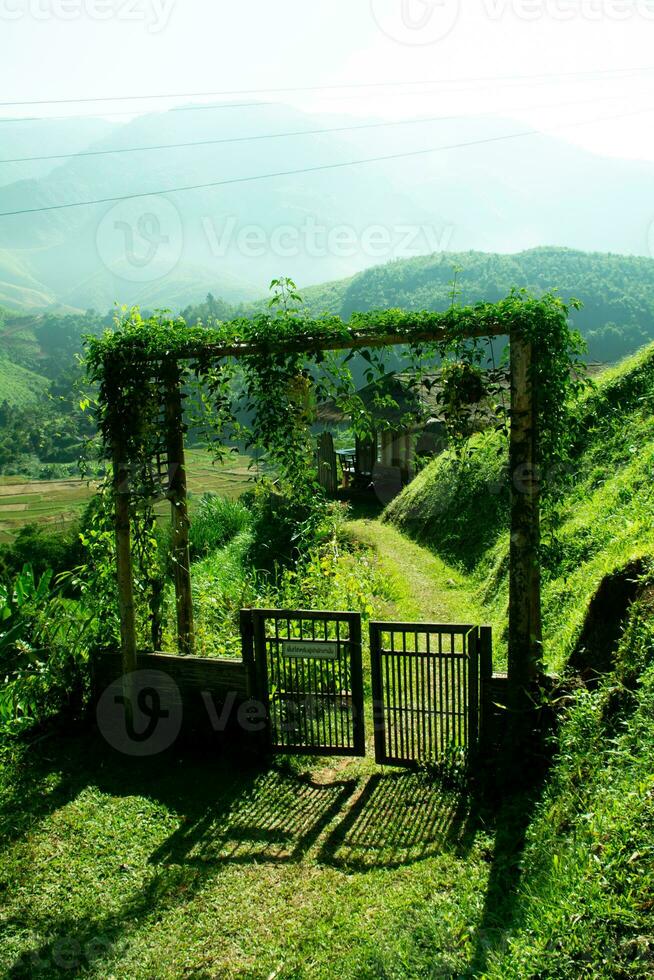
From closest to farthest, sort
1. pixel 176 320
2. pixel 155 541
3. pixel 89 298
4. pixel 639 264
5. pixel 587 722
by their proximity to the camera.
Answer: pixel 587 722 → pixel 176 320 → pixel 155 541 → pixel 639 264 → pixel 89 298

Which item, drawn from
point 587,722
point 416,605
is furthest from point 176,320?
point 416,605

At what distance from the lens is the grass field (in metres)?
25.8

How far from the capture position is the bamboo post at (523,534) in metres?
4.86

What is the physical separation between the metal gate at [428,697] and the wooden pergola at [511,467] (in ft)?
0.97

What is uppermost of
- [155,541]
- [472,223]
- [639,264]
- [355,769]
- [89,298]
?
[472,223]

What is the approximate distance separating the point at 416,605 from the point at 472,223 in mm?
191895

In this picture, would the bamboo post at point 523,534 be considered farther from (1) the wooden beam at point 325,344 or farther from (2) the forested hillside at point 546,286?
(2) the forested hillside at point 546,286

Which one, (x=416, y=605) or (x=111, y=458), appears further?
(x=416, y=605)

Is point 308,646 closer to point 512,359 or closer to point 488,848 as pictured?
point 488,848

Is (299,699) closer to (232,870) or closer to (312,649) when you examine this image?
(312,649)

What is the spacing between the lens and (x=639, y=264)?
50562 mm
